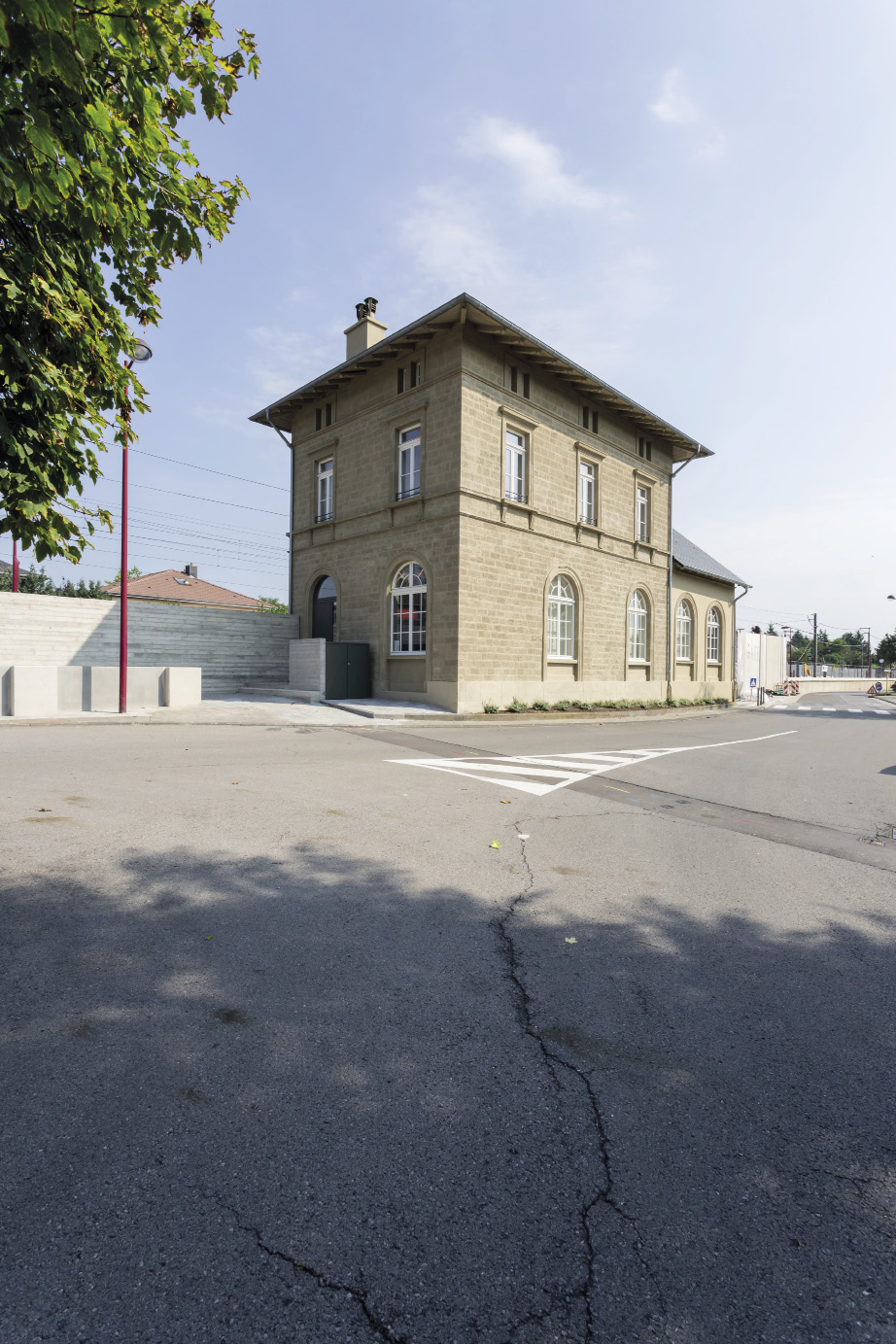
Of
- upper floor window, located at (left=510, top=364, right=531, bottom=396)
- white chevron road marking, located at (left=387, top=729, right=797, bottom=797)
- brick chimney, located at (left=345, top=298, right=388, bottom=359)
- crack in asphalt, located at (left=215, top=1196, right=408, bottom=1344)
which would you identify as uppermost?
brick chimney, located at (left=345, top=298, right=388, bottom=359)

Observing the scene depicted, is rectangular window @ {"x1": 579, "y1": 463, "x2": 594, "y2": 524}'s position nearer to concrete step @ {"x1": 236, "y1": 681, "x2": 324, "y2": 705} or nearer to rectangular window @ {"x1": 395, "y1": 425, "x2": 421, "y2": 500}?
rectangular window @ {"x1": 395, "y1": 425, "x2": 421, "y2": 500}

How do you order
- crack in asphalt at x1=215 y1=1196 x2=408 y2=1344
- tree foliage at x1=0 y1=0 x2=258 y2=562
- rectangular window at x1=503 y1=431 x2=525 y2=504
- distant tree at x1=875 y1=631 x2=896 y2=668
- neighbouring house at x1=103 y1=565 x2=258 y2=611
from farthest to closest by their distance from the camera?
1. distant tree at x1=875 y1=631 x2=896 y2=668
2. neighbouring house at x1=103 y1=565 x2=258 y2=611
3. rectangular window at x1=503 y1=431 x2=525 y2=504
4. tree foliage at x1=0 y1=0 x2=258 y2=562
5. crack in asphalt at x1=215 y1=1196 x2=408 y2=1344

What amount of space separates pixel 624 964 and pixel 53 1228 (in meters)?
2.52

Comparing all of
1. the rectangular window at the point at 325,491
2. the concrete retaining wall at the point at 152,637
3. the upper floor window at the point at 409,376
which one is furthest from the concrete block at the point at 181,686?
the upper floor window at the point at 409,376

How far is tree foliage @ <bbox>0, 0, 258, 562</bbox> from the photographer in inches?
121

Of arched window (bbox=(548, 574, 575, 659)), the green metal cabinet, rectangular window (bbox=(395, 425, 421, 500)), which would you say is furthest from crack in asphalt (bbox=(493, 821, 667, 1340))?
arched window (bbox=(548, 574, 575, 659))

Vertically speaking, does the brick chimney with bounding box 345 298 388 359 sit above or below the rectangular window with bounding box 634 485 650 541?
above

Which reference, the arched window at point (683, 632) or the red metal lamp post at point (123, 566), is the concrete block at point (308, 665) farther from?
the arched window at point (683, 632)

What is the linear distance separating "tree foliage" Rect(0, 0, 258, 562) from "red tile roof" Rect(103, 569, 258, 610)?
3307 cm

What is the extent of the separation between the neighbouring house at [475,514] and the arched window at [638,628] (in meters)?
0.09

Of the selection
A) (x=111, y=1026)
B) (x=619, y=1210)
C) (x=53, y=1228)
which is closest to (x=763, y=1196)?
(x=619, y=1210)

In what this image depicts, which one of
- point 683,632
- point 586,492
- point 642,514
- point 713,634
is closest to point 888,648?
point 713,634

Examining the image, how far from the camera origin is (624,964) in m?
3.45

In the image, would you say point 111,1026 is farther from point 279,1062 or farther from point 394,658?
point 394,658
